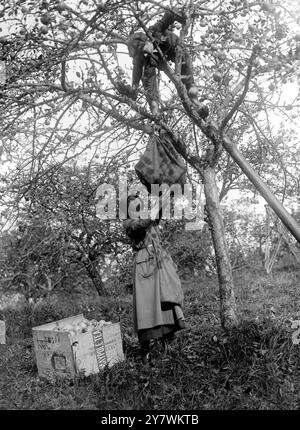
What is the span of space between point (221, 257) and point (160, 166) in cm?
106

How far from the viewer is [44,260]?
379 inches

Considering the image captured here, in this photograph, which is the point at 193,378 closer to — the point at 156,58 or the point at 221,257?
the point at 221,257

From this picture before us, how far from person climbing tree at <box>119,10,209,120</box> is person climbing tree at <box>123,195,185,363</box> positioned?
3.58 ft

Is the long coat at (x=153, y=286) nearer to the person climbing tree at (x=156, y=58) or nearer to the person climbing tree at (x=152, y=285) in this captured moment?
the person climbing tree at (x=152, y=285)

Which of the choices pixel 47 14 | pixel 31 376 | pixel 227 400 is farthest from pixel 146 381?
pixel 47 14

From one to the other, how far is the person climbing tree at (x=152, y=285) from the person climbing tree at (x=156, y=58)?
109 cm

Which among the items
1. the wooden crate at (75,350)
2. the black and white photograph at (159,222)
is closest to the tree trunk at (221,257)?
the black and white photograph at (159,222)

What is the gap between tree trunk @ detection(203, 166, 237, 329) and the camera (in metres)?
4.52

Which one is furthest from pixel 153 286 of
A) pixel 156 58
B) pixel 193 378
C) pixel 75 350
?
pixel 156 58

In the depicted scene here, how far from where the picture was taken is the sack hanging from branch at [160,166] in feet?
13.8

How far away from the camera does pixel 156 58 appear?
15.4 feet

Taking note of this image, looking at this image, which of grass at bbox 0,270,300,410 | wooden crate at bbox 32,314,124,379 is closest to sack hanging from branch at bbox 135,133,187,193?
grass at bbox 0,270,300,410

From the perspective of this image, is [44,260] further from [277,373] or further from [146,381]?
[277,373]

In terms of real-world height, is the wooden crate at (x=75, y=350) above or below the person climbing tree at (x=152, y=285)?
below
